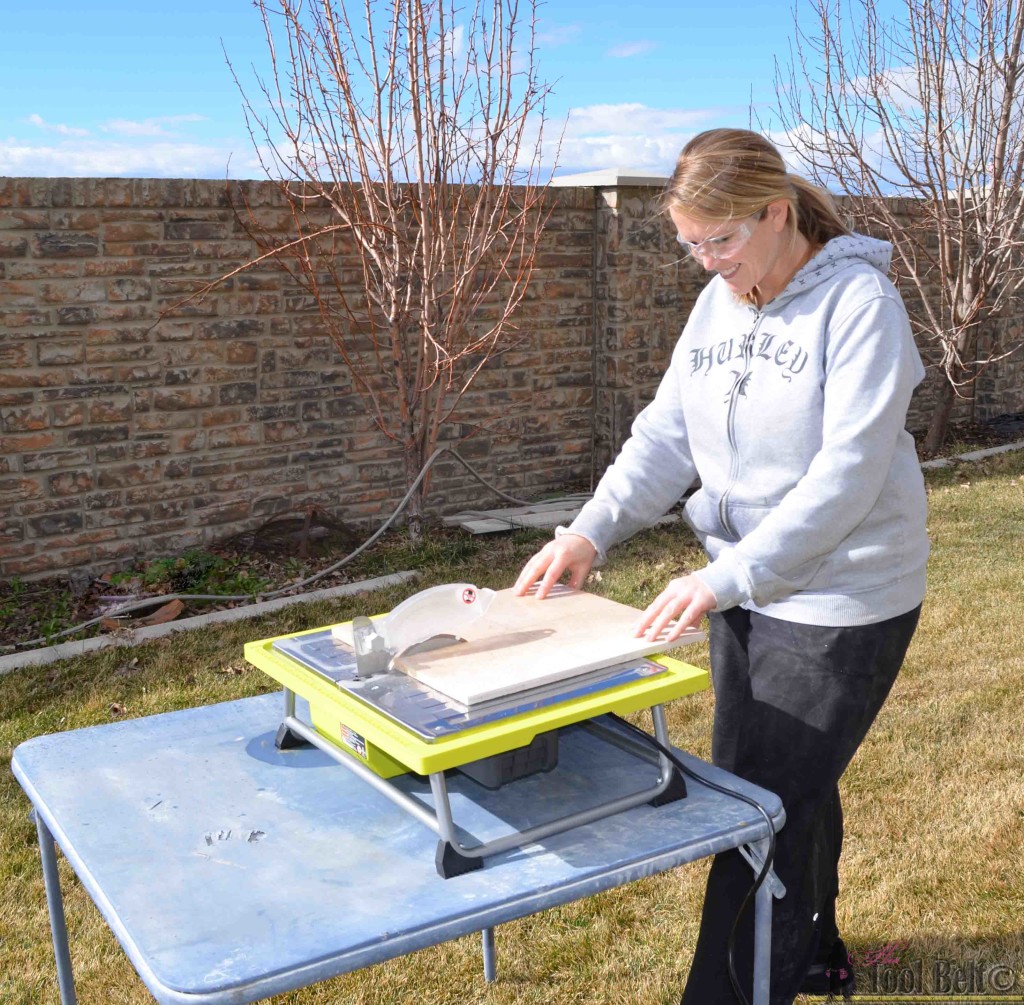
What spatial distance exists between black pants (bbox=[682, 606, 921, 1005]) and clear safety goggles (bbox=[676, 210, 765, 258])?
695 millimetres

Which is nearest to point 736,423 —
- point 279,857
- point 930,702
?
point 279,857

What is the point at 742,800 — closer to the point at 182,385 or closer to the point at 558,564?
the point at 558,564

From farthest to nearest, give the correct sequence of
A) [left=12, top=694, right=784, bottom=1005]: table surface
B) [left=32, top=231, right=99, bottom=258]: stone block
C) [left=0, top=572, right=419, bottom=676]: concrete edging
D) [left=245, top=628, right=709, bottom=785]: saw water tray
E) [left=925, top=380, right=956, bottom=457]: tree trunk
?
[left=925, top=380, right=956, bottom=457]: tree trunk < [left=32, top=231, right=99, bottom=258]: stone block < [left=0, top=572, right=419, bottom=676]: concrete edging < [left=245, top=628, right=709, bottom=785]: saw water tray < [left=12, top=694, right=784, bottom=1005]: table surface

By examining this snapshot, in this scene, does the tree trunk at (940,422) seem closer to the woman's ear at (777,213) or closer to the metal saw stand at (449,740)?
the woman's ear at (777,213)

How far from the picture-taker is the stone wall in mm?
6180

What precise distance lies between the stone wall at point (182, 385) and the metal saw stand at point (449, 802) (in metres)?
4.58

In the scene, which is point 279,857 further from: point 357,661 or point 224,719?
point 224,719

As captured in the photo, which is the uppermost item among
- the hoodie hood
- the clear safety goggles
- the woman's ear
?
the woman's ear

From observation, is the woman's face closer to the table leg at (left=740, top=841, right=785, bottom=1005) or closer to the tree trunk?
the table leg at (left=740, top=841, right=785, bottom=1005)

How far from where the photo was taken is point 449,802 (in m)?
1.86

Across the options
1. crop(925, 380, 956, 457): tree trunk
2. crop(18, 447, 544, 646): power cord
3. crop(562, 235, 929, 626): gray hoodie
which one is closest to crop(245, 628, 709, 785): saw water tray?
crop(562, 235, 929, 626): gray hoodie

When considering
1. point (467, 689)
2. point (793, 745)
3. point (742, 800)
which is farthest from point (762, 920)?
point (467, 689)

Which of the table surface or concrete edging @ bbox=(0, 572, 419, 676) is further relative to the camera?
Result: concrete edging @ bbox=(0, 572, 419, 676)

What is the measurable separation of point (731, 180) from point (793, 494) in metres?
0.57
